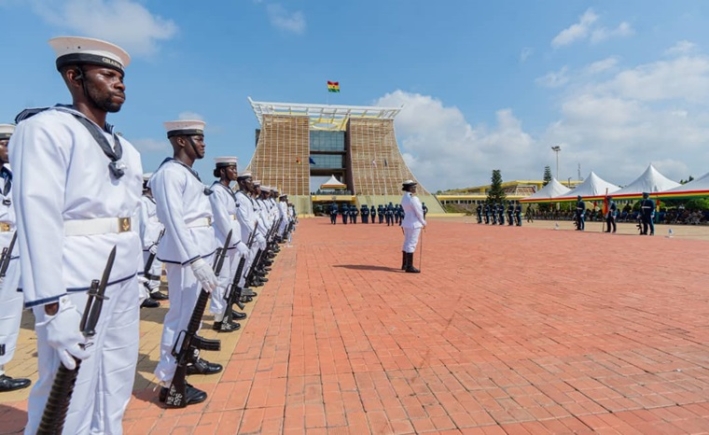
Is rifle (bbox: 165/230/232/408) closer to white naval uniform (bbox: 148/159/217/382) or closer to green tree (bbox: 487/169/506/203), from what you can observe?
white naval uniform (bbox: 148/159/217/382)

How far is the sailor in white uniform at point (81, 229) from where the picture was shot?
1.51 metres

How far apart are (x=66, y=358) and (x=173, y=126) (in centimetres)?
216

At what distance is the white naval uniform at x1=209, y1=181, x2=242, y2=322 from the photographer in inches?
168

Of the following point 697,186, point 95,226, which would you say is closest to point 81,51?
point 95,226

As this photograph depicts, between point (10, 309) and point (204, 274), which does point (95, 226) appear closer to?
point (204, 274)

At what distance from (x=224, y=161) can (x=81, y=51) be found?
3236mm

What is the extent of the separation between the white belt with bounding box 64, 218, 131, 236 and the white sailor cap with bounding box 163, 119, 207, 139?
1.42 metres

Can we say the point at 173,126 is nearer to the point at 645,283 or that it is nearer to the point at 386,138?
the point at 645,283

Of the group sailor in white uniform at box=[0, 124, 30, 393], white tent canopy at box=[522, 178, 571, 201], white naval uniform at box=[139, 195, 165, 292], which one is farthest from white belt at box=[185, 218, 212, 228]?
white tent canopy at box=[522, 178, 571, 201]

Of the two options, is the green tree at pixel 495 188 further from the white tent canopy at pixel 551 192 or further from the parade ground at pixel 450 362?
the parade ground at pixel 450 362

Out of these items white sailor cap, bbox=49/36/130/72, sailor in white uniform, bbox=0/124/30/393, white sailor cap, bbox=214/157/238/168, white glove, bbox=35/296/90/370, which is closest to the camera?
white glove, bbox=35/296/90/370

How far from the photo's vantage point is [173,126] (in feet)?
10.5

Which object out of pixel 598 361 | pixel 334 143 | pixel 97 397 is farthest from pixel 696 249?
pixel 334 143

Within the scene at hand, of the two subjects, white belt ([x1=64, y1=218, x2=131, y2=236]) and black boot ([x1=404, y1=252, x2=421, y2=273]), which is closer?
white belt ([x1=64, y1=218, x2=131, y2=236])
